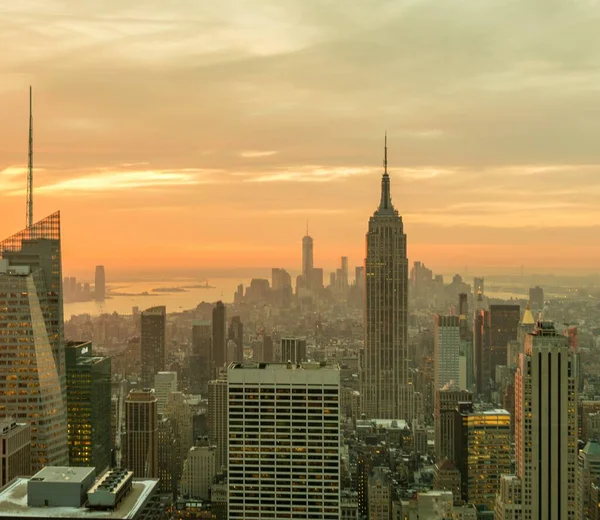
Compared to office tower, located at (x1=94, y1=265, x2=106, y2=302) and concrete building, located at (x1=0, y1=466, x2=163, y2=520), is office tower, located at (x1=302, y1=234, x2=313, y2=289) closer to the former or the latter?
office tower, located at (x1=94, y1=265, x2=106, y2=302)

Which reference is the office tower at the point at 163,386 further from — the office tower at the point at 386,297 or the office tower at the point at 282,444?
the office tower at the point at 386,297

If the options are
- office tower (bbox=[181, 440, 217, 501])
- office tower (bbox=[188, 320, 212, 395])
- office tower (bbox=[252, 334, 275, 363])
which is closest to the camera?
office tower (bbox=[181, 440, 217, 501])

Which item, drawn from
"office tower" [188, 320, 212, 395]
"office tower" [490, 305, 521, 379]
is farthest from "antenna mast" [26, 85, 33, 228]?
"office tower" [490, 305, 521, 379]

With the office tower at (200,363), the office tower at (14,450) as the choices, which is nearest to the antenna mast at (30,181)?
the office tower at (14,450)

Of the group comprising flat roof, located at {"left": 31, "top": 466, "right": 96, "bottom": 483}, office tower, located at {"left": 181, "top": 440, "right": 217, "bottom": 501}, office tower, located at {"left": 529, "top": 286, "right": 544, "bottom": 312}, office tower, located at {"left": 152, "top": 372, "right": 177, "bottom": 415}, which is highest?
office tower, located at {"left": 529, "top": 286, "right": 544, "bottom": 312}

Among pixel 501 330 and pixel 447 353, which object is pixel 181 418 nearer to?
pixel 501 330
